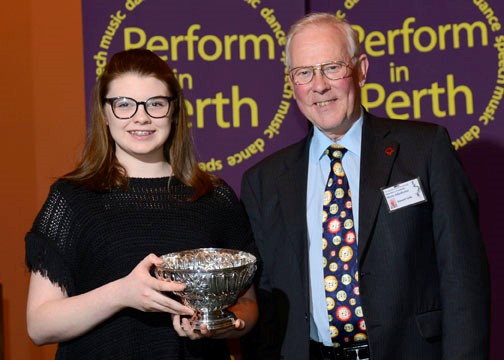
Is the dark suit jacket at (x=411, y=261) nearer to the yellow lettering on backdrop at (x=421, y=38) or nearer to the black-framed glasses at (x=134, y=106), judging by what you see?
the black-framed glasses at (x=134, y=106)

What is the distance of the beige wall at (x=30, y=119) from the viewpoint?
3750 millimetres

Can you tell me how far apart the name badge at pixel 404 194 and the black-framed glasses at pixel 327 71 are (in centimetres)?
45

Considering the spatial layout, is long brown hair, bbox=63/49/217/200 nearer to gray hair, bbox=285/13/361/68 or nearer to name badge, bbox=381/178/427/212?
gray hair, bbox=285/13/361/68

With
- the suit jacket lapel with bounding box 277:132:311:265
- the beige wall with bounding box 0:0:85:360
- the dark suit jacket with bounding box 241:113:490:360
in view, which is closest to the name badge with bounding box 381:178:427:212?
the dark suit jacket with bounding box 241:113:490:360

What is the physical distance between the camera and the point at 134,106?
2.36 meters

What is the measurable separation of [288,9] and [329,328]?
1604 millimetres

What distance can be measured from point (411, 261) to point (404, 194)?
0.22 m

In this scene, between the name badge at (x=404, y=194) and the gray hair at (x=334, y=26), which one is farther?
the gray hair at (x=334, y=26)

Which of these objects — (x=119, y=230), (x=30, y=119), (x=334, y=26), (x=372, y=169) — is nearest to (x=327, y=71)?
(x=334, y=26)

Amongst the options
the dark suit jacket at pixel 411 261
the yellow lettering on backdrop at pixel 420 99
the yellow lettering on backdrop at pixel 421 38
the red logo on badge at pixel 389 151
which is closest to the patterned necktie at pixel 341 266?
the dark suit jacket at pixel 411 261

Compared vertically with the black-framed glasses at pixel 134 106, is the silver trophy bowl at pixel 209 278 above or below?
below

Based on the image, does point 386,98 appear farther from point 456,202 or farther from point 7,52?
point 7,52

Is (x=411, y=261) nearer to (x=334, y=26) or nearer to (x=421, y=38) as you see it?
(x=334, y=26)

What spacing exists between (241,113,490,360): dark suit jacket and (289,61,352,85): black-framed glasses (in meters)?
0.24
